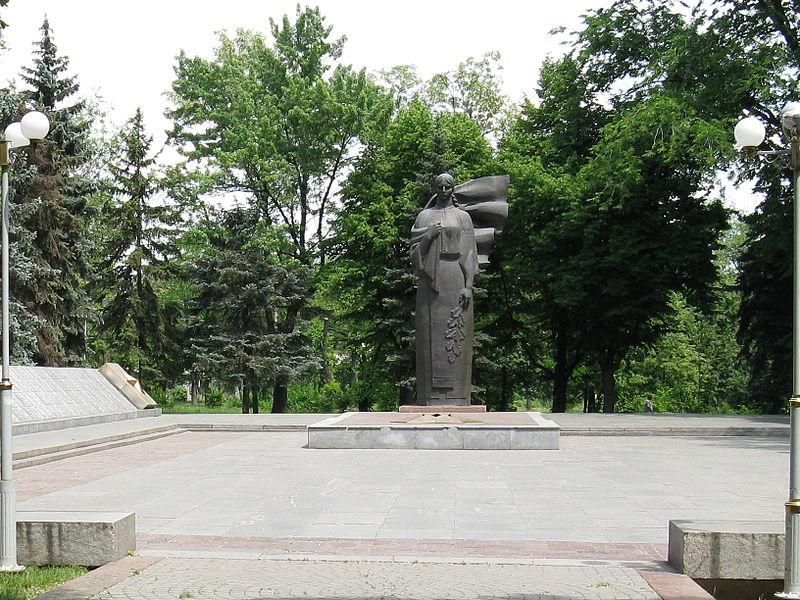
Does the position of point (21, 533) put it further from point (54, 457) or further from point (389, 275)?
point (389, 275)

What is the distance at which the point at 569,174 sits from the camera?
28.2 metres

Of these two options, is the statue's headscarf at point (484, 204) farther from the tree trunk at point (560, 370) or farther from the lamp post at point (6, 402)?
the lamp post at point (6, 402)

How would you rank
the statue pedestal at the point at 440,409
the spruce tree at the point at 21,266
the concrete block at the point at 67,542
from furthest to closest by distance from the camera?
the spruce tree at the point at 21,266 < the statue pedestal at the point at 440,409 < the concrete block at the point at 67,542

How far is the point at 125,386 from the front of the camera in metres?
24.6

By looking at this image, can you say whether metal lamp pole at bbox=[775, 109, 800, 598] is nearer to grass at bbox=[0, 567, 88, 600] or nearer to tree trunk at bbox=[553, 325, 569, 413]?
grass at bbox=[0, 567, 88, 600]

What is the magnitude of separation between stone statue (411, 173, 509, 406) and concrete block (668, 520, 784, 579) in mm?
12051

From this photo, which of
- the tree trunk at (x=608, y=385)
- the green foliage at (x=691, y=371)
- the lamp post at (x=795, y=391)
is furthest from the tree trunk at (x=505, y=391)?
the lamp post at (x=795, y=391)

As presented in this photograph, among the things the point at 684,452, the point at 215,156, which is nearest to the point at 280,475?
the point at 684,452

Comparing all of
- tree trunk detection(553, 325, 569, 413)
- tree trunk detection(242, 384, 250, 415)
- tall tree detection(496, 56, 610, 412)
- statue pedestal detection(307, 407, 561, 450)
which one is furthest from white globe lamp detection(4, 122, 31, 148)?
tree trunk detection(553, 325, 569, 413)

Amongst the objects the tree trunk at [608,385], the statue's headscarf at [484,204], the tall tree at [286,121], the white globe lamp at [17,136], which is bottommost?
the tree trunk at [608,385]

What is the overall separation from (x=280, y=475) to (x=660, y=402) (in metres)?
33.3

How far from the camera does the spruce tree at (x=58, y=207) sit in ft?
90.1

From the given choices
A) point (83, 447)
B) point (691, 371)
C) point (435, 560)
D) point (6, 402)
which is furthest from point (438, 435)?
point (691, 371)

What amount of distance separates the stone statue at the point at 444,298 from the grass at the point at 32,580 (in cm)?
1227
